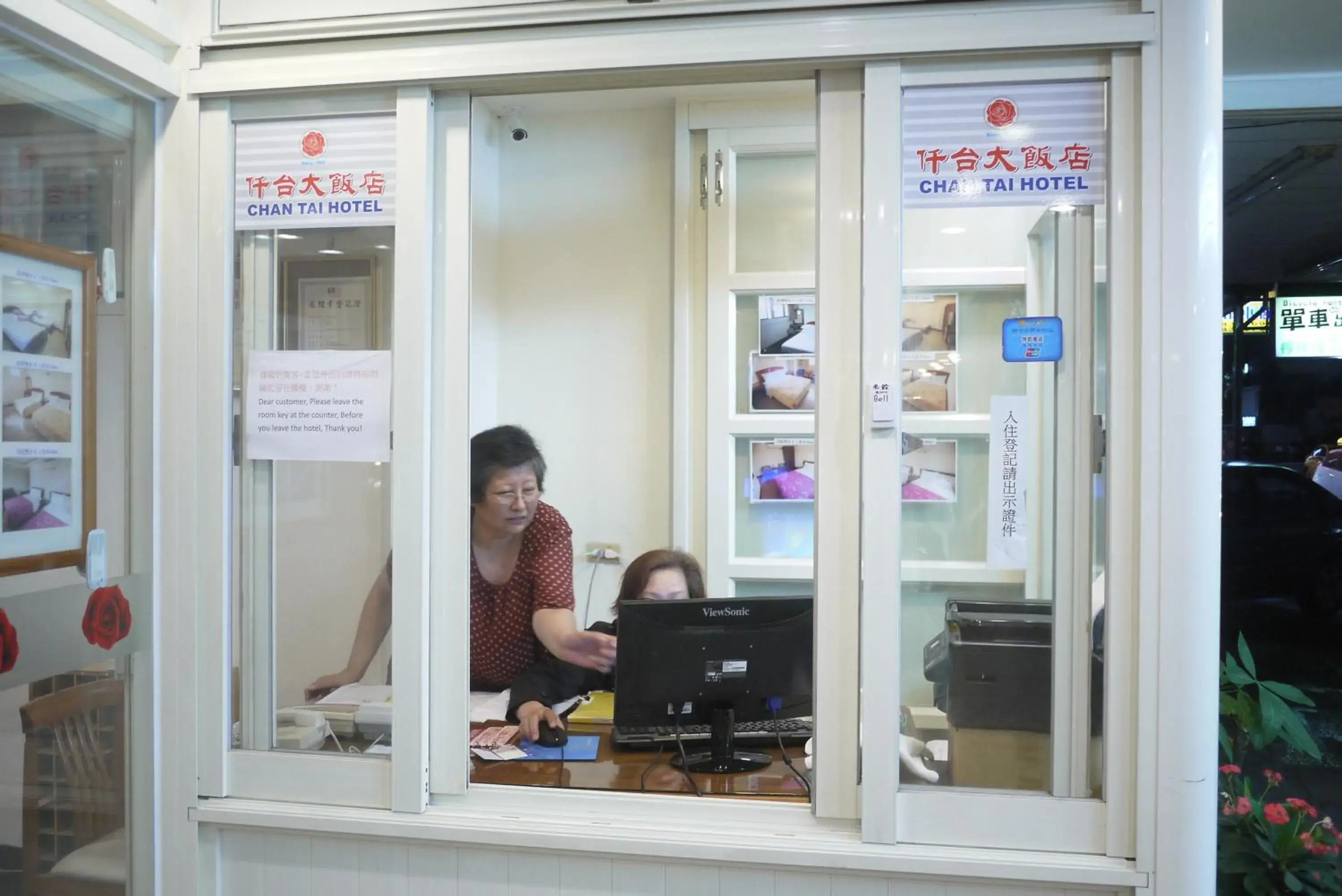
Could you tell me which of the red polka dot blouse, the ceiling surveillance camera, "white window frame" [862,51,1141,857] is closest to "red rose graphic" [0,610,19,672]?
the red polka dot blouse

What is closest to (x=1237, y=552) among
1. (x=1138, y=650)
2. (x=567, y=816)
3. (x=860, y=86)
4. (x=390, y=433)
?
(x=1138, y=650)

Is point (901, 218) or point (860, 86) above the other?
point (860, 86)

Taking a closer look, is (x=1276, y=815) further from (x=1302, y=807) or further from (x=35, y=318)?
(x=35, y=318)

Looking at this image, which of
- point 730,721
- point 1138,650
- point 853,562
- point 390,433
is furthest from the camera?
point 730,721

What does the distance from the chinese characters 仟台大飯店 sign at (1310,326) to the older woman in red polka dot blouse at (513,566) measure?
2.23 meters

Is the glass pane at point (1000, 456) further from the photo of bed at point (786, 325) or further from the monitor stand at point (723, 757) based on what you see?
the photo of bed at point (786, 325)

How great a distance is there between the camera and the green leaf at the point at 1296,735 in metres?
2.27

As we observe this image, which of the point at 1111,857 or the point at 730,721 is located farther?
the point at 730,721

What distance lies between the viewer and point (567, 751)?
2312 mm

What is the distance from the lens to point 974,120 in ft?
5.86

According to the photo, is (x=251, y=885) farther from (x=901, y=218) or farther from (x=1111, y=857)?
(x=901, y=218)

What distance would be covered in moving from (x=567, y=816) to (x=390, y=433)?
0.89 m

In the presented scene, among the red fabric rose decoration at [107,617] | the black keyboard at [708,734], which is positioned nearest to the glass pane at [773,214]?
the black keyboard at [708,734]

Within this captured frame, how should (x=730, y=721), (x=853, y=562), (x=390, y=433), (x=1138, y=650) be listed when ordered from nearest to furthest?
(x=1138, y=650) → (x=853, y=562) → (x=390, y=433) → (x=730, y=721)
